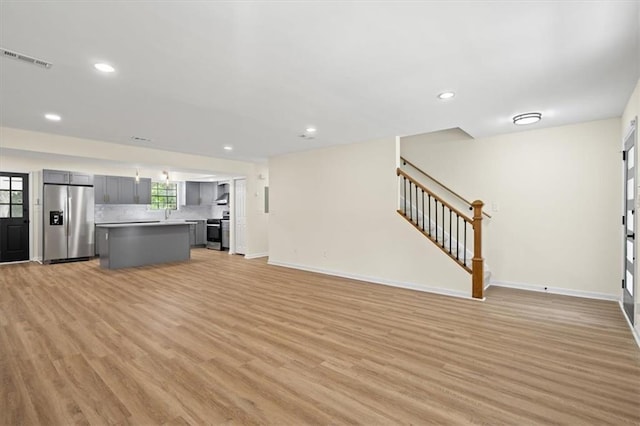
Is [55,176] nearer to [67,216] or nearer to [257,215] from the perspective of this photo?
[67,216]

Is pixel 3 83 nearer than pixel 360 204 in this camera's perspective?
Yes

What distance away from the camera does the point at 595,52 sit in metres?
2.41

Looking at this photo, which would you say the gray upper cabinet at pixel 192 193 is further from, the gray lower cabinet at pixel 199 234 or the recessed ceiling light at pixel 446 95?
the recessed ceiling light at pixel 446 95

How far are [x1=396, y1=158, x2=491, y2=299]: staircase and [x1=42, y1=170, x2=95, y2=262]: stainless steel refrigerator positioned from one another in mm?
7501

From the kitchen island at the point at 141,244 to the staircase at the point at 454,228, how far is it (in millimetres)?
5276

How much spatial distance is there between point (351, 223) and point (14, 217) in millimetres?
7676

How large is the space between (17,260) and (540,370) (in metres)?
9.88

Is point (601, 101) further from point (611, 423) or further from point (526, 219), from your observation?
point (611, 423)

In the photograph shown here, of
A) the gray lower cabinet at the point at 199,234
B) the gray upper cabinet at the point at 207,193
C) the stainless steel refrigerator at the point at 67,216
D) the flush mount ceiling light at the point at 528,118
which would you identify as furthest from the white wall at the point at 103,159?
the flush mount ceiling light at the point at 528,118

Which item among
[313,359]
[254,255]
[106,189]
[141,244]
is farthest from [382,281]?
[106,189]

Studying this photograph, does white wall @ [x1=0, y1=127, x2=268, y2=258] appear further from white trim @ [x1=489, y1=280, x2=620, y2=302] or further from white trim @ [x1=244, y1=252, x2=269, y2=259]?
white trim @ [x1=489, y1=280, x2=620, y2=302]

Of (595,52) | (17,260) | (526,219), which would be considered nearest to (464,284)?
(526,219)

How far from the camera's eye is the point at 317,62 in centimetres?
257

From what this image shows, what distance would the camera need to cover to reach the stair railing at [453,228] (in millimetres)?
4281
